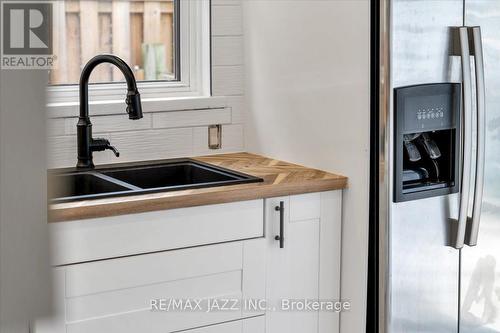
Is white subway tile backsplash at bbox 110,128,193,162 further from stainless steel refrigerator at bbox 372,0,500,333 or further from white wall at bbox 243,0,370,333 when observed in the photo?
stainless steel refrigerator at bbox 372,0,500,333

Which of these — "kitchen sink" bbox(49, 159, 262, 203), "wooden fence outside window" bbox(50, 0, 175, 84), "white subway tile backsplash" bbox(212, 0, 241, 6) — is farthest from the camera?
"white subway tile backsplash" bbox(212, 0, 241, 6)

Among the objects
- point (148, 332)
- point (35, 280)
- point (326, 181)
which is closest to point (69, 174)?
point (148, 332)

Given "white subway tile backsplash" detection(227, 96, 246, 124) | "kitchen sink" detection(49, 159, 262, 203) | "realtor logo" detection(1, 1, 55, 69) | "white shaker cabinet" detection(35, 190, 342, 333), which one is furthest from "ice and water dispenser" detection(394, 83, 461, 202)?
"realtor logo" detection(1, 1, 55, 69)

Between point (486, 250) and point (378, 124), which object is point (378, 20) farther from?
point (486, 250)

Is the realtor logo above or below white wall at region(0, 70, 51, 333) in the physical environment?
above

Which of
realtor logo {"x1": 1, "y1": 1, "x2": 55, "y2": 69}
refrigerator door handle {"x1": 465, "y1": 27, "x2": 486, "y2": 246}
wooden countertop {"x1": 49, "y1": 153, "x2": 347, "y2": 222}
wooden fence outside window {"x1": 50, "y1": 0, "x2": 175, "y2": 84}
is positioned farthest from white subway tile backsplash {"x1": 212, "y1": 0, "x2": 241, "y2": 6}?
realtor logo {"x1": 1, "y1": 1, "x2": 55, "y2": 69}

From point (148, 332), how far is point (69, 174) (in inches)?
23.5

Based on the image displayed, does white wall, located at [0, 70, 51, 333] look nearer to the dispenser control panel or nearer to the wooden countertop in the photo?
the wooden countertop

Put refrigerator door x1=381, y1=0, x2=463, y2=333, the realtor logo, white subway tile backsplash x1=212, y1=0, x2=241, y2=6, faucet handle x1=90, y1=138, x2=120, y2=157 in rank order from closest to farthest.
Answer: the realtor logo → refrigerator door x1=381, y1=0, x2=463, y2=333 → faucet handle x1=90, y1=138, x2=120, y2=157 → white subway tile backsplash x1=212, y1=0, x2=241, y2=6

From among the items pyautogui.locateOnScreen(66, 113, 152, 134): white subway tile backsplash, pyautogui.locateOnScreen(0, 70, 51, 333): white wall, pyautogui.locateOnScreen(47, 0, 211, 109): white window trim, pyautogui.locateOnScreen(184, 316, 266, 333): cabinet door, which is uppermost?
pyautogui.locateOnScreen(47, 0, 211, 109): white window trim

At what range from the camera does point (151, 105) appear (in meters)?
2.66

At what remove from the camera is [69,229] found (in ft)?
6.51

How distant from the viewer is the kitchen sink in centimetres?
233

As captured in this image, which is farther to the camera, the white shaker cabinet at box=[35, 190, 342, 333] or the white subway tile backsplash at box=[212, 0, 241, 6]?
the white subway tile backsplash at box=[212, 0, 241, 6]
